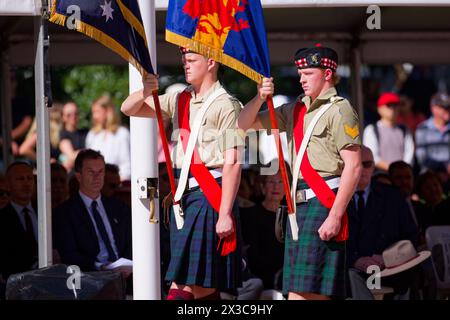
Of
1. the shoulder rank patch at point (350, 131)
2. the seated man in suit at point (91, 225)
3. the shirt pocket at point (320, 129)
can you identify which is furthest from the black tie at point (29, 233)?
the shoulder rank patch at point (350, 131)

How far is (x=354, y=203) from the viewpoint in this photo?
31.0ft

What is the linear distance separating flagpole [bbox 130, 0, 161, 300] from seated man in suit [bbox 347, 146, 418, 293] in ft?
5.99

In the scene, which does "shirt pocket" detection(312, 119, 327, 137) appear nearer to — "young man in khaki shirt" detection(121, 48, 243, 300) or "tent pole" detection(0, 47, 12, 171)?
"young man in khaki shirt" detection(121, 48, 243, 300)

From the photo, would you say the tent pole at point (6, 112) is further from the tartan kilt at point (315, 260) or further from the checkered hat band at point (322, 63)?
the tartan kilt at point (315, 260)

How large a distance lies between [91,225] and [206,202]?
2.25 metres

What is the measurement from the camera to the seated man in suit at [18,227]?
9.15 meters

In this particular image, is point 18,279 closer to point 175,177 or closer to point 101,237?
point 175,177

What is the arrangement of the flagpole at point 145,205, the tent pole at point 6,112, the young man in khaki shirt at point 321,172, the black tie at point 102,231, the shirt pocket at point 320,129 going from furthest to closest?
1. the tent pole at point 6,112
2. the black tie at point 102,231
3. the flagpole at point 145,205
4. the shirt pocket at point 320,129
5. the young man in khaki shirt at point 321,172

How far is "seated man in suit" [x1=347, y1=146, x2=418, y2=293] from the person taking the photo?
9250 millimetres

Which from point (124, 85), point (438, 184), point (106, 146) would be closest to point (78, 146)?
point (106, 146)

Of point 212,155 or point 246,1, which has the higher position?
point 246,1

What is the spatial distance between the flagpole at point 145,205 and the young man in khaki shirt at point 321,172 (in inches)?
33.4

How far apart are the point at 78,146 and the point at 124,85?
466 cm

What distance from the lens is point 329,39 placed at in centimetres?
1159
